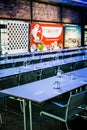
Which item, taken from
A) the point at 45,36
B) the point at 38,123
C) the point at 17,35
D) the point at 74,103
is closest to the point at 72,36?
the point at 45,36

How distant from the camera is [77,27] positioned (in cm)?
1320

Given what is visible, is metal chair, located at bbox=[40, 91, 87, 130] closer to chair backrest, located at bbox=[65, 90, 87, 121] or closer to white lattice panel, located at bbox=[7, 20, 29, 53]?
chair backrest, located at bbox=[65, 90, 87, 121]

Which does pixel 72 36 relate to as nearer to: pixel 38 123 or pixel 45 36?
pixel 45 36

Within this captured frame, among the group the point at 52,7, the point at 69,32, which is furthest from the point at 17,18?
the point at 69,32

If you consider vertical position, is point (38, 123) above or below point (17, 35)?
below

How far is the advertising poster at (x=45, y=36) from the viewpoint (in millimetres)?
10461

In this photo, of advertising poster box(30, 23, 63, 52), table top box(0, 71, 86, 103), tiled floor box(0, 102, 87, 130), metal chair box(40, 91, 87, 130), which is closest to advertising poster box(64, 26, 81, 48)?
advertising poster box(30, 23, 63, 52)

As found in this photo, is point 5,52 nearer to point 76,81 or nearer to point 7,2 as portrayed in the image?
point 7,2

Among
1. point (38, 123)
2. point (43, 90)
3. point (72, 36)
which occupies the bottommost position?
point (38, 123)

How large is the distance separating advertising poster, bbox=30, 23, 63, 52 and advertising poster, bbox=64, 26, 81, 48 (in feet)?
1.86

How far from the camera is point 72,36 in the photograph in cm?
1268

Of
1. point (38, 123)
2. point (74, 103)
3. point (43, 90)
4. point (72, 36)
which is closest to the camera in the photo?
point (74, 103)

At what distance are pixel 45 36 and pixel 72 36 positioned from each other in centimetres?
223

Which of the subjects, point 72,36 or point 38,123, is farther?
point 72,36
